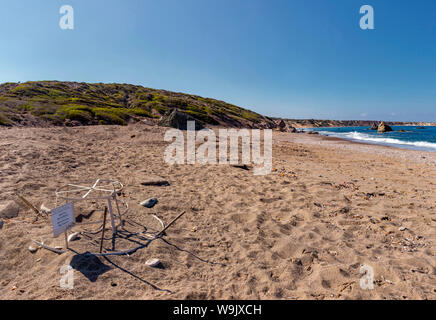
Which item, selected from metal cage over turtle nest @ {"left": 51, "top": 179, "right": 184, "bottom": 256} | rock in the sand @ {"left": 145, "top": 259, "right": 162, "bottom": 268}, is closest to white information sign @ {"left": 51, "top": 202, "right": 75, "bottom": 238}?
metal cage over turtle nest @ {"left": 51, "top": 179, "right": 184, "bottom": 256}

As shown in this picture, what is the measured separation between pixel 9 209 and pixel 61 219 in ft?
8.46

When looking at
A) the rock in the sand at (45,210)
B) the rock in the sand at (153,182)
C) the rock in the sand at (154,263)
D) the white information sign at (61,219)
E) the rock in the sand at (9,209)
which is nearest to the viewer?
the white information sign at (61,219)

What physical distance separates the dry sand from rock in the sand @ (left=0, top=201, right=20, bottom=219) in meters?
0.22

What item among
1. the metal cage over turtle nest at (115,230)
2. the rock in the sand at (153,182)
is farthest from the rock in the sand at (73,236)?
the rock in the sand at (153,182)

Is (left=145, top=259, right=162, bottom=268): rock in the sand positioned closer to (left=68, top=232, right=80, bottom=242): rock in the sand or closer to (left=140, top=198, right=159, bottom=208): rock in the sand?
(left=68, top=232, right=80, bottom=242): rock in the sand

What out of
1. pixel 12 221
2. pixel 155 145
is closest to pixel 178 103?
pixel 155 145

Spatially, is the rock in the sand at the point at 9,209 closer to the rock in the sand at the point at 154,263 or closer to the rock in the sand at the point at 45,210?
the rock in the sand at the point at 45,210

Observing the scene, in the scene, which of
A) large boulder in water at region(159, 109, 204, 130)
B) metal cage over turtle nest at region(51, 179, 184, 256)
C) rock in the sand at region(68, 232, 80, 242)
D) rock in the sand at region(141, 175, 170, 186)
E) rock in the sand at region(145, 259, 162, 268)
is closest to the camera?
rock in the sand at region(145, 259, 162, 268)

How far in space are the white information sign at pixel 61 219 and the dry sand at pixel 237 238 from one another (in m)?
0.57

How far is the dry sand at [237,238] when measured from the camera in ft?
10.4

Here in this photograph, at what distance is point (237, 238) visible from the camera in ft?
15.2

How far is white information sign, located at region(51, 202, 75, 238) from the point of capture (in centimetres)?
315

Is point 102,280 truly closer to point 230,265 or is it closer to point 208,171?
point 230,265

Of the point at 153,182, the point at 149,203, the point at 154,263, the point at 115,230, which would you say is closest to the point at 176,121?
the point at 153,182
